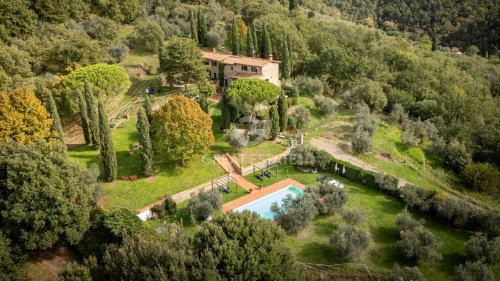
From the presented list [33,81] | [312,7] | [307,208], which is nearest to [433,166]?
[307,208]

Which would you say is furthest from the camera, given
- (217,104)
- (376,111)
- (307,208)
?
(376,111)

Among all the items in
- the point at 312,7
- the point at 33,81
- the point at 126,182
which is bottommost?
the point at 126,182

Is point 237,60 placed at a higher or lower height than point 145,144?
higher

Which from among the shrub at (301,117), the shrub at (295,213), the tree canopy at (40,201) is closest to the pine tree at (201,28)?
the shrub at (301,117)

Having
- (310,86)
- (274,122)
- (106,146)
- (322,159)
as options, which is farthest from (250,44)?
(106,146)

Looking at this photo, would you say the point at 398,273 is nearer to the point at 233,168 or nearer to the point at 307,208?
the point at 307,208

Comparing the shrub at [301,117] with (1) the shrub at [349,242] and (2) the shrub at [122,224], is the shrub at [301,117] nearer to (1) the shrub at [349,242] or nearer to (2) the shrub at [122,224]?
(1) the shrub at [349,242]

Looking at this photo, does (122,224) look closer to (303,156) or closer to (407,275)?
(407,275)

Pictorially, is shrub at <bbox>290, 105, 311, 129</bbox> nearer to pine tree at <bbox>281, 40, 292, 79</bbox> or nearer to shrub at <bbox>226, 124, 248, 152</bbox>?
shrub at <bbox>226, 124, 248, 152</bbox>
